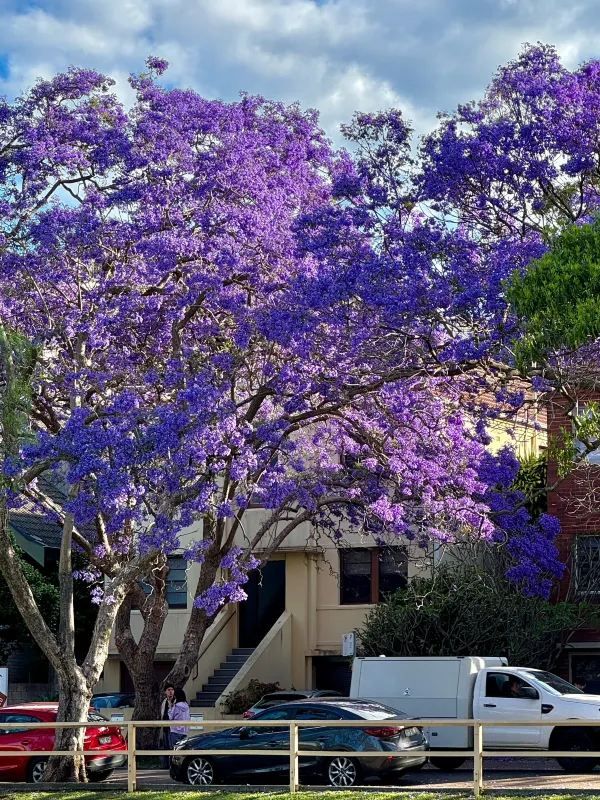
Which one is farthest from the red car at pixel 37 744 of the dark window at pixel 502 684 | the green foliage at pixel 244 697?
the green foliage at pixel 244 697

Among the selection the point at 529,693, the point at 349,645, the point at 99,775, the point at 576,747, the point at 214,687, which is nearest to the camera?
the point at 576,747

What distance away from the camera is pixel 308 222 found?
24.0 metres

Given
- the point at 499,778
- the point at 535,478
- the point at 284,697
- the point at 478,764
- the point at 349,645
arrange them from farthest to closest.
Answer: the point at 535,478, the point at 284,697, the point at 349,645, the point at 499,778, the point at 478,764

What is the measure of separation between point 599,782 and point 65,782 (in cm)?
826

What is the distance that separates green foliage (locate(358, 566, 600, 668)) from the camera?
30.6 meters

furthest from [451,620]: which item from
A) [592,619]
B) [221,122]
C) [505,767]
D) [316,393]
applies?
[221,122]

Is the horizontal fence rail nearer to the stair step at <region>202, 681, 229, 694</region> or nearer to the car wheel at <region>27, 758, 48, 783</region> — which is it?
the car wheel at <region>27, 758, 48, 783</region>

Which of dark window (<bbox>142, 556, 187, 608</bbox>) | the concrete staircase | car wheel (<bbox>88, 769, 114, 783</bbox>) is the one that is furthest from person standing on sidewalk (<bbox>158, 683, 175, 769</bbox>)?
dark window (<bbox>142, 556, 187, 608</bbox>)

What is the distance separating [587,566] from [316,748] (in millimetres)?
14031

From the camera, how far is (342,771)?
21203 millimetres

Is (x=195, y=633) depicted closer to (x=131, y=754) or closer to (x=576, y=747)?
(x=131, y=754)

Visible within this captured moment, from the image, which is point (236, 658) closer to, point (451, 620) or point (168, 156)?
point (451, 620)

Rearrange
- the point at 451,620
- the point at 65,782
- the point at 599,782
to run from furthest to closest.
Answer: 1. the point at 451,620
2. the point at 65,782
3. the point at 599,782

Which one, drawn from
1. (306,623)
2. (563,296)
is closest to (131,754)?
(563,296)
